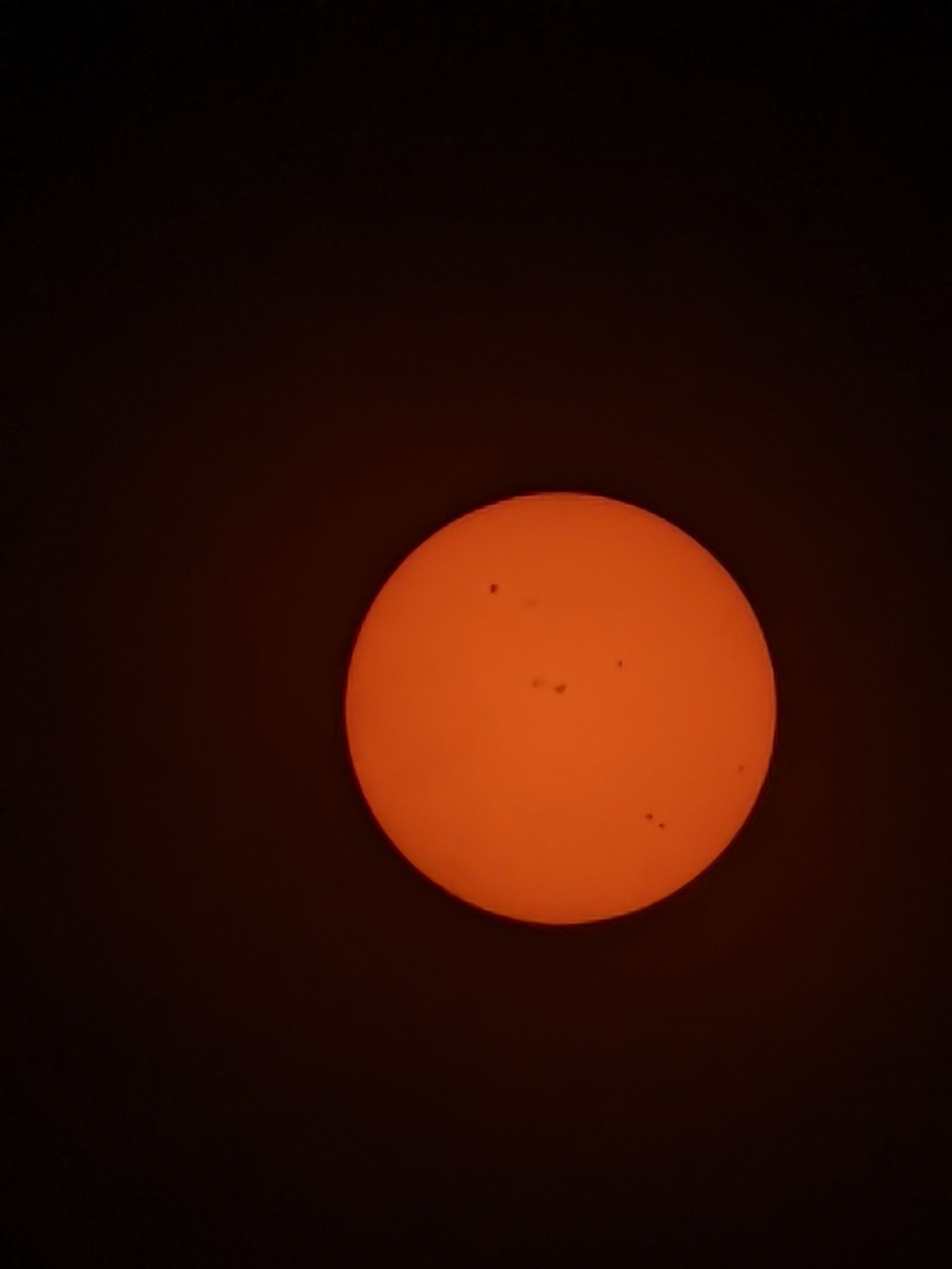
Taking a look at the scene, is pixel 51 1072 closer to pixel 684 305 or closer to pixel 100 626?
pixel 100 626

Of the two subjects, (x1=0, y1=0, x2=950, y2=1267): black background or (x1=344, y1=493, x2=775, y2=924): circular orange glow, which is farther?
(x1=0, y1=0, x2=950, y2=1267): black background

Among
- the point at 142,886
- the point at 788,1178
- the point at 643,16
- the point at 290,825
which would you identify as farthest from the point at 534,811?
the point at 643,16

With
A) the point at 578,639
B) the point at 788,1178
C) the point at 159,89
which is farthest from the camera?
the point at 788,1178

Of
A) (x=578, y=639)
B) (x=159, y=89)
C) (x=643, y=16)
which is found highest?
(x=643, y=16)

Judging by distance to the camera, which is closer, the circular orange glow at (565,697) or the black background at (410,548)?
the circular orange glow at (565,697)
